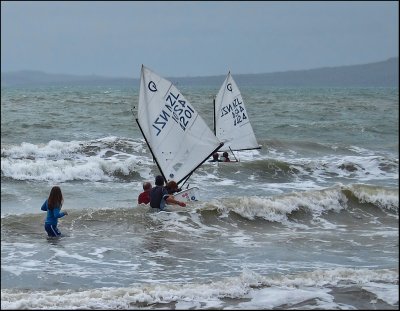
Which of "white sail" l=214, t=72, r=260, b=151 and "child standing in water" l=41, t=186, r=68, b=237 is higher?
"white sail" l=214, t=72, r=260, b=151

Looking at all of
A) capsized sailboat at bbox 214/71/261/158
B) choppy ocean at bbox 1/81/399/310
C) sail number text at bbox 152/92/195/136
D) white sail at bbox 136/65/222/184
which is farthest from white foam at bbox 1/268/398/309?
capsized sailboat at bbox 214/71/261/158

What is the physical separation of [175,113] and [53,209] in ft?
16.2

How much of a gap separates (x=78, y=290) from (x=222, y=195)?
10.3 m

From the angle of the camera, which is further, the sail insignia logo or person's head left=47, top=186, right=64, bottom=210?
the sail insignia logo

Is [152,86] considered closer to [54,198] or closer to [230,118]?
[54,198]

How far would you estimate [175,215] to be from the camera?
15.5m

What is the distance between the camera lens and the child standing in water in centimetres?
1262

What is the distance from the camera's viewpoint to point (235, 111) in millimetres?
25719

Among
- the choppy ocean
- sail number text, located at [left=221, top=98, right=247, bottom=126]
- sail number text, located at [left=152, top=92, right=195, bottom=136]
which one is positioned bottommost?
the choppy ocean

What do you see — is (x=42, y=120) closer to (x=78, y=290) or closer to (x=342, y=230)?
(x=342, y=230)

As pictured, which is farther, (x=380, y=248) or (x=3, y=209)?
(x=3, y=209)

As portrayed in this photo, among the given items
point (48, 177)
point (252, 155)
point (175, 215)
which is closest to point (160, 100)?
point (175, 215)

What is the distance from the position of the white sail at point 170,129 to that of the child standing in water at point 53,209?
365 centimetres

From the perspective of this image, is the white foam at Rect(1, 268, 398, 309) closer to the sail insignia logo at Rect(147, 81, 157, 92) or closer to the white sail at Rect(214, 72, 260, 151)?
the sail insignia logo at Rect(147, 81, 157, 92)
